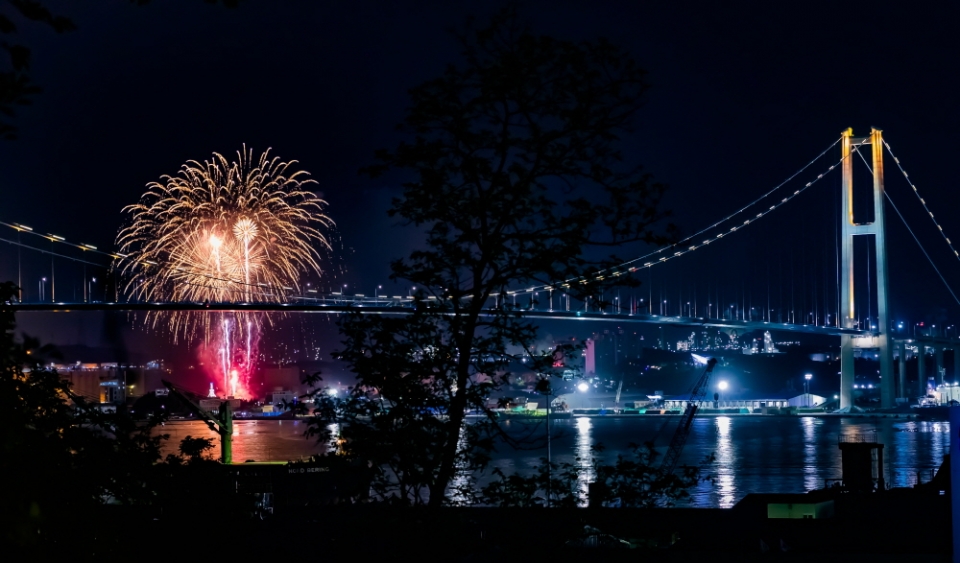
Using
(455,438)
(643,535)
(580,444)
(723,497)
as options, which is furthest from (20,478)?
(580,444)

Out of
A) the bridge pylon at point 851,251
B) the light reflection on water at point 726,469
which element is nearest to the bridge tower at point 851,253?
the bridge pylon at point 851,251

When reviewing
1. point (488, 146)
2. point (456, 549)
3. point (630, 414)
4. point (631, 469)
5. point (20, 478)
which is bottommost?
point (630, 414)

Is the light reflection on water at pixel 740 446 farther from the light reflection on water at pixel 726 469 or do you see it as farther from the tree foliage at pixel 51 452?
the tree foliage at pixel 51 452

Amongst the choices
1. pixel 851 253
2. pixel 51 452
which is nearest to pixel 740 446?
pixel 851 253

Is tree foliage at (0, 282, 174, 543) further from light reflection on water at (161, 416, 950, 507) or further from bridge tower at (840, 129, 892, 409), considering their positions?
bridge tower at (840, 129, 892, 409)

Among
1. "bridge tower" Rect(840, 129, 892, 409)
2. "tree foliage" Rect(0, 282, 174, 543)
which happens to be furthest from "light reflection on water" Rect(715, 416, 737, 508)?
"tree foliage" Rect(0, 282, 174, 543)

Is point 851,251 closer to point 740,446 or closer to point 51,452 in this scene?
point 740,446

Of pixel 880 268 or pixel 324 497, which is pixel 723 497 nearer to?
pixel 324 497

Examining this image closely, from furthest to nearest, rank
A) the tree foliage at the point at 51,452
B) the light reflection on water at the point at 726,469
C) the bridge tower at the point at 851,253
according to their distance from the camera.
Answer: the bridge tower at the point at 851,253, the light reflection on water at the point at 726,469, the tree foliage at the point at 51,452
